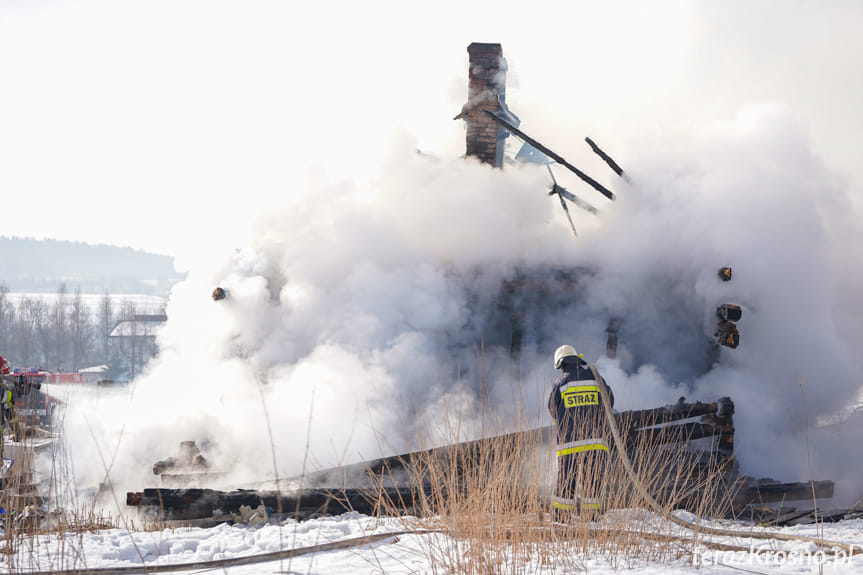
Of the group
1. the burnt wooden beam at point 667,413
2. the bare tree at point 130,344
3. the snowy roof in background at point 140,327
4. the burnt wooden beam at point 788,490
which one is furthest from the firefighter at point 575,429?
the snowy roof in background at point 140,327

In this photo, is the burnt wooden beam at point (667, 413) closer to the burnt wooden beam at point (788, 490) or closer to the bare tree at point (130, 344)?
the burnt wooden beam at point (788, 490)

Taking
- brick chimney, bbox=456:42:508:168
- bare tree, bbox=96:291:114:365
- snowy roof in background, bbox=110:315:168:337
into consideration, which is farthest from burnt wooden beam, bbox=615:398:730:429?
bare tree, bbox=96:291:114:365

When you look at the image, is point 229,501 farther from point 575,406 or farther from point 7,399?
point 575,406

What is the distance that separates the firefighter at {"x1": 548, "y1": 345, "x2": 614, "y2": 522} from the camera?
5.59m

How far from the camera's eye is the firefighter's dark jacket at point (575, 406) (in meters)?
5.77

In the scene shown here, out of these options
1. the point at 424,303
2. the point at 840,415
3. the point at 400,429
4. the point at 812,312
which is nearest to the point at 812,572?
the point at 400,429

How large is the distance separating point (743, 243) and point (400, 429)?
7.01 metres

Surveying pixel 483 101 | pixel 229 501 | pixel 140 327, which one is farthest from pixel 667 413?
pixel 140 327

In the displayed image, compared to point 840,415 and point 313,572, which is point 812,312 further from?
point 313,572

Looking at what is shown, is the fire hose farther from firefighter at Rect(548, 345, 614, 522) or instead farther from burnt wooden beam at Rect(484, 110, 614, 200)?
burnt wooden beam at Rect(484, 110, 614, 200)

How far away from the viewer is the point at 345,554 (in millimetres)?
4762

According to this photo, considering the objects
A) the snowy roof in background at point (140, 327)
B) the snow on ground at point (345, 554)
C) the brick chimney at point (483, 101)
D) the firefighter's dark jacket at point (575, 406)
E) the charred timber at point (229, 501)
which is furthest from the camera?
the snowy roof in background at point (140, 327)

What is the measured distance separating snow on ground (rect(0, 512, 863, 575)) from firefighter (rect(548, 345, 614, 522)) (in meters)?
0.79

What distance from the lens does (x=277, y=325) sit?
11.3 meters
